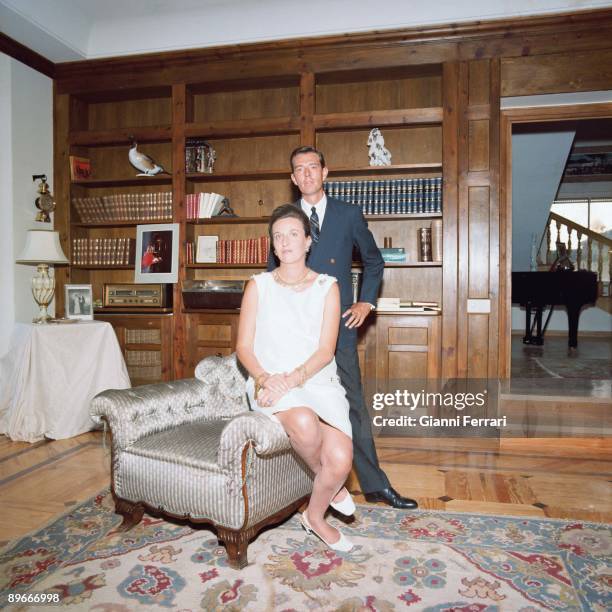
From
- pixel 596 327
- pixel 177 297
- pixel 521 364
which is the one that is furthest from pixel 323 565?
pixel 596 327

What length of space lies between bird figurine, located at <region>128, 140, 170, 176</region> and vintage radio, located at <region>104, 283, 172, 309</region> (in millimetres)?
872

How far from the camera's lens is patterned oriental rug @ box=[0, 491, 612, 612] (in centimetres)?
161

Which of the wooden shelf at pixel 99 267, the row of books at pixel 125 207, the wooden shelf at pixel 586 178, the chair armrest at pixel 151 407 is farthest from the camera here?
the wooden shelf at pixel 586 178

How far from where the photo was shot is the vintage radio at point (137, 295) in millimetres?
3959

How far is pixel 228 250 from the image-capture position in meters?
4.03

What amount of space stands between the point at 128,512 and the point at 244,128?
2.78 m

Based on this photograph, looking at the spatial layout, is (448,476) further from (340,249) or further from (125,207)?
Result: (125,207)

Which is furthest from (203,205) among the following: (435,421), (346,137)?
(435,421)

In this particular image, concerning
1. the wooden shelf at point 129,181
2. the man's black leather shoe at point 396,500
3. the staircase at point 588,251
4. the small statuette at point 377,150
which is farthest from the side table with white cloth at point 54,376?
the staircase at point 588,251

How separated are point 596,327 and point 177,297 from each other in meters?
6.97

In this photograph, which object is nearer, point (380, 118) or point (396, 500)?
point (396, 500)

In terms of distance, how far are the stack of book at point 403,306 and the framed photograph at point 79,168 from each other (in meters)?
2.58

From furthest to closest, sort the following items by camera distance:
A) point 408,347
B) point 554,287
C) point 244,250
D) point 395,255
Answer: point 554,287 → point 244,250 → point 395,255 → point 408,347

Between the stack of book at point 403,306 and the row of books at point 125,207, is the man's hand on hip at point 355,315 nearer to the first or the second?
the stack of book at point 403,306
